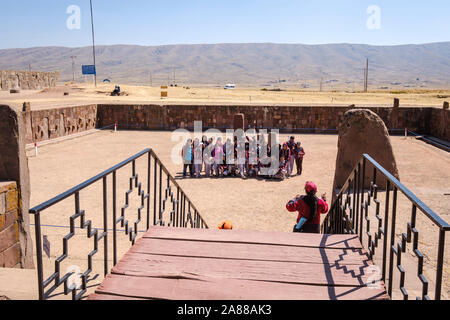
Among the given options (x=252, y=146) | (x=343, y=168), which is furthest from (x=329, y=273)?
(x=252, y=146)

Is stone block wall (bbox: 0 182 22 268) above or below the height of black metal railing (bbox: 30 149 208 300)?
below

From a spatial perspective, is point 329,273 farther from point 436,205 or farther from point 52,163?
point 52,163

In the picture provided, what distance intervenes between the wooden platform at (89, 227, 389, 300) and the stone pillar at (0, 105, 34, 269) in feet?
6.96

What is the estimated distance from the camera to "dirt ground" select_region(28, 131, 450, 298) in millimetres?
7102

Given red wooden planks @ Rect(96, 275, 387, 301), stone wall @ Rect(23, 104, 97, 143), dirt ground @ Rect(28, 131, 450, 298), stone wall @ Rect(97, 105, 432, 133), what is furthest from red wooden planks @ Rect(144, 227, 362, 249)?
stone wall @ Rect(97, 105, 432, 133)

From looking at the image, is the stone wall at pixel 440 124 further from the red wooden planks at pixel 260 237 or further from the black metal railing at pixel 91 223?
the red wooden planks at pixel 260 237

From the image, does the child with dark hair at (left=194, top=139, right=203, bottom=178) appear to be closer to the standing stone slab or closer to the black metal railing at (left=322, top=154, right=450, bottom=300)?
the standing stone slab

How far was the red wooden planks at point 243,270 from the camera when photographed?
9.82 ft

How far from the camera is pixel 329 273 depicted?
122 inches

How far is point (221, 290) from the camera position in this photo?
2809 millimetres

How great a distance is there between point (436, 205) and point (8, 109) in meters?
6.46

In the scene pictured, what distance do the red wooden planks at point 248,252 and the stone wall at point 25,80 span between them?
5199 cm

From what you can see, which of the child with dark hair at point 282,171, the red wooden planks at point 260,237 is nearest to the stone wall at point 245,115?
the child with dark hair at point 282,171

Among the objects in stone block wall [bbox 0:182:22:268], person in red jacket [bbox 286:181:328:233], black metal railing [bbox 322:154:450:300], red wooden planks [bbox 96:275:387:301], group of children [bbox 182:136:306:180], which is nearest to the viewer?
black metal railing [bbox 322:154:450:300]
